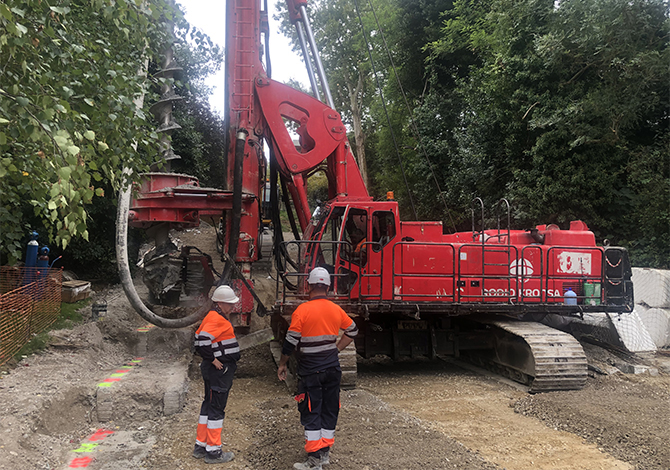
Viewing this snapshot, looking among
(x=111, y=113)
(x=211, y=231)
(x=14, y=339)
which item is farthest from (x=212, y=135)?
(x=111, y=113)

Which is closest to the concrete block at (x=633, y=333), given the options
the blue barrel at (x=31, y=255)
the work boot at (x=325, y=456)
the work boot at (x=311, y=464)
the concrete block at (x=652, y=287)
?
the concrete block at (x=652, y=287)

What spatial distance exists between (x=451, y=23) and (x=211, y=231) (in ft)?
47.9

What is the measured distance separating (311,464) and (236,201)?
446 centimetres

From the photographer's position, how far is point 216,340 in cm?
505

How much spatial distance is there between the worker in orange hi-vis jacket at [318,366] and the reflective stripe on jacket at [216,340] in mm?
544

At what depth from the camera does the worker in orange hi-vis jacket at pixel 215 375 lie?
498 centimetres

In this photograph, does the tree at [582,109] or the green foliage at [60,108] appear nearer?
the green foliage at [60,108]

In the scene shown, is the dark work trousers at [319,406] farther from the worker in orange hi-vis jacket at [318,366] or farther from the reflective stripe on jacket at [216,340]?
the reflective stripe on jacket at [216,340]

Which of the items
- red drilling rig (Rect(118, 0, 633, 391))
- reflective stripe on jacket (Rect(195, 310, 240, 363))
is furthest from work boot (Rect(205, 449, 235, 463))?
red drilling rig (Rect(118, 0, 633, 391))

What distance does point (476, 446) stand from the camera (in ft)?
17.9

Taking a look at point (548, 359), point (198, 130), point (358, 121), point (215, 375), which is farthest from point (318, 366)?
point (358, 121)

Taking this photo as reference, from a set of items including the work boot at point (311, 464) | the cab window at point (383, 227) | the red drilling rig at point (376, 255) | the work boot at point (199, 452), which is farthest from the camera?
the cab window at point (383, 227)

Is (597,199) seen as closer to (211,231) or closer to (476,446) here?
(476,446)

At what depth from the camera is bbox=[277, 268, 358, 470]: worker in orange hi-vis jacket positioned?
4.78m
